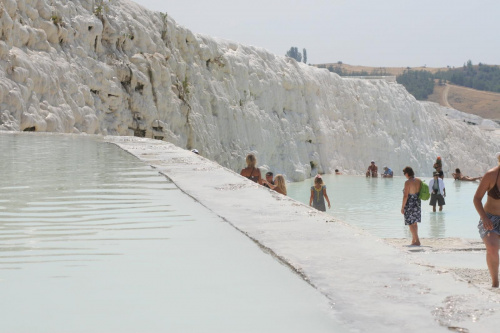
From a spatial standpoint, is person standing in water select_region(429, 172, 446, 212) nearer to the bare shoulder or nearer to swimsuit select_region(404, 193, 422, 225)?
swimsuit select_region(404, 193, 422, 225)

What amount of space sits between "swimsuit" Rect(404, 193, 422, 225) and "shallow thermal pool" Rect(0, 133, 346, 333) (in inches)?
178

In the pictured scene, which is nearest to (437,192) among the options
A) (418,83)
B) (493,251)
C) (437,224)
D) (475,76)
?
(437,224)

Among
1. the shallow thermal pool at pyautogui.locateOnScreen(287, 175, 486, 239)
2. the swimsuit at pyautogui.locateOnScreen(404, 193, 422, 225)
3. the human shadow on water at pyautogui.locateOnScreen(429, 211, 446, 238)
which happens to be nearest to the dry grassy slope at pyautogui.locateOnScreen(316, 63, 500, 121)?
the shallow thermal pool at pyautogui.locateOnScreen(287, 175, 486, 239)

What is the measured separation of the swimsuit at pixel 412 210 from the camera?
1076cm

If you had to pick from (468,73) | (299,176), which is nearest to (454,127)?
(299,176)

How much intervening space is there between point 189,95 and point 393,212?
14663 millimetres

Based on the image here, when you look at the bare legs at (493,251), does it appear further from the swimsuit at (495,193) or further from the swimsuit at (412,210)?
the swimsuit at (412,210)

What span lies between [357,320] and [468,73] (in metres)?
177

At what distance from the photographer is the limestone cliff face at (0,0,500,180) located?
20.4m

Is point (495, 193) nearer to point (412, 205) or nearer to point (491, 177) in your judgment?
point (491, 177)

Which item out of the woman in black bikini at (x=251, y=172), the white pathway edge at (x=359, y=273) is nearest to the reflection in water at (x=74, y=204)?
the white pathway edge at (x=359, y=273)

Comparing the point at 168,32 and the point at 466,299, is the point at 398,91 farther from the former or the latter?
the point at 466,299

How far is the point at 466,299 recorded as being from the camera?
12.1 ft

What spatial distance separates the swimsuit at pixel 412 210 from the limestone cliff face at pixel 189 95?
34.2 ft
